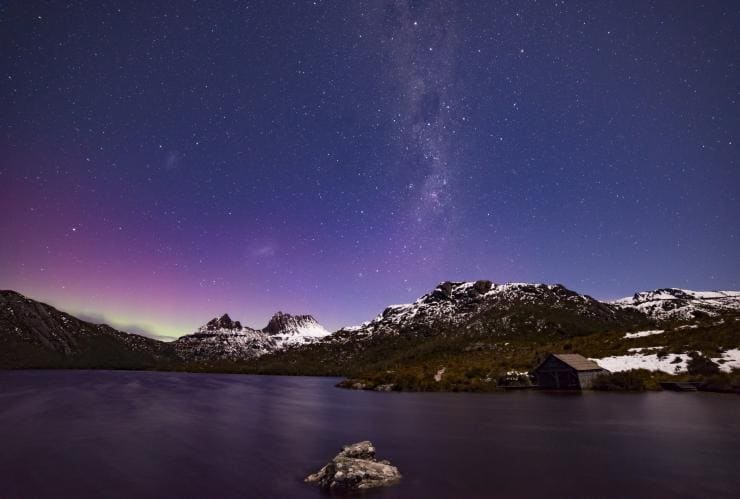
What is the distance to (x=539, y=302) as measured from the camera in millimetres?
184750

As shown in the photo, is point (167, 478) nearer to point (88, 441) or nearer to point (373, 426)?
point (88, 441)

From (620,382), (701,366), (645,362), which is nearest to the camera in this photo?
(701,366)

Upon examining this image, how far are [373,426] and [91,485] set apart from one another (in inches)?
789

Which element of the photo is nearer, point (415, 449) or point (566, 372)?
point (415, 449)

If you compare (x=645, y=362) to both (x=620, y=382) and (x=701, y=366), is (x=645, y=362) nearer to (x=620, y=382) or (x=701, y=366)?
(x=701, y=366)

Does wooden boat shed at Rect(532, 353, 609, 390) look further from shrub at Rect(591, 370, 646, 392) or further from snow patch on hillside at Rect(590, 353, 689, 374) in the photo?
snow patch on hillside at Rect(590, 353, 689, 374)

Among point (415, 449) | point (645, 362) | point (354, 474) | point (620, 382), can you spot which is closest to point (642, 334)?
point (645, 362)

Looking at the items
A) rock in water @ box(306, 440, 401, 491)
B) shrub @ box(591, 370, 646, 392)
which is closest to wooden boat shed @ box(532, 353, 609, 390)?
shrub @ box(591, 370, 646, 392)

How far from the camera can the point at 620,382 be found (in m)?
54.1

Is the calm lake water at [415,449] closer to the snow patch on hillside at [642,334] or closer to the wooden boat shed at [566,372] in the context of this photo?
the wooden boat shed at [566,372]

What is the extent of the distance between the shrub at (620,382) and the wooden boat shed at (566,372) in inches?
51.7

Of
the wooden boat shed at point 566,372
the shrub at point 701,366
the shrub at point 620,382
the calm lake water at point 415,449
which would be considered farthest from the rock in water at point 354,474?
the shrub at point 701,366

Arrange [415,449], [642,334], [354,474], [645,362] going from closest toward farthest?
[354,474]
[415,449]
[645,362]
[642,334]

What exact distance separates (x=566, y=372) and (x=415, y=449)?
43758 millimetres
